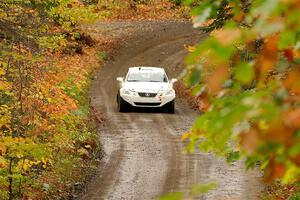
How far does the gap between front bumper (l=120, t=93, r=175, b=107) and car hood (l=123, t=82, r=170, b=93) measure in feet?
0.79

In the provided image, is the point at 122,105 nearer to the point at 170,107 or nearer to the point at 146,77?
the point at 146,77

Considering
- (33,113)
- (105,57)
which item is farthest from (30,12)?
(105,57)

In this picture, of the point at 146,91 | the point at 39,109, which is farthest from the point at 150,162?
the point at 146,91

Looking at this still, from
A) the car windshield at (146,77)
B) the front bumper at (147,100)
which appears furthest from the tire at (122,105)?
the car windshield at (146,77)

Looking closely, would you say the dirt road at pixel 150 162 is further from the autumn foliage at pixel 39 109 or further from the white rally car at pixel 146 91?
the autumn foliage at pixel 39 109

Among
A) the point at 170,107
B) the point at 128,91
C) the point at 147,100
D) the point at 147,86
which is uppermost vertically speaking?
the point at 147,86

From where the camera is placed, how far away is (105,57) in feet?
115

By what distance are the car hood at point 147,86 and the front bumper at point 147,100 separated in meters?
0.24

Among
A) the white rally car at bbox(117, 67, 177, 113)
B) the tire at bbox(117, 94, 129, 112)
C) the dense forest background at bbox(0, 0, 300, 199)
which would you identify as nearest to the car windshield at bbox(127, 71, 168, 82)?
the white rally car at bbox(117, 67, 177, 113)

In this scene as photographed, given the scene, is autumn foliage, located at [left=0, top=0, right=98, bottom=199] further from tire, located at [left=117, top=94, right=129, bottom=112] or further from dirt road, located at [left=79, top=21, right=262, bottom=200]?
tire, located at [left=117, top=94, right=129, bottom=112]

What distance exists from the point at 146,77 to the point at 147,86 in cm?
73

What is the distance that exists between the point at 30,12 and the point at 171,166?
5.34 m

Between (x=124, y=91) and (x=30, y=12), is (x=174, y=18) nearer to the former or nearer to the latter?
(x=124, y=91)

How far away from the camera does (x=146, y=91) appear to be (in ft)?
71.2
